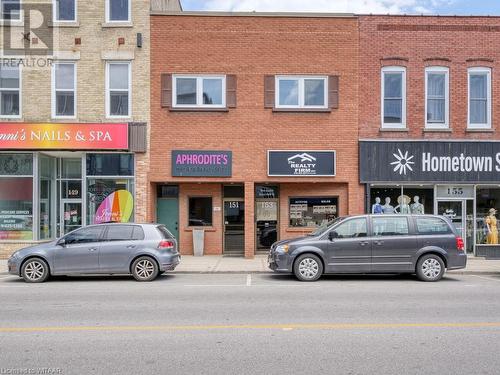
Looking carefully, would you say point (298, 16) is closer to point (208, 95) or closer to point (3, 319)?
point (208, 95)

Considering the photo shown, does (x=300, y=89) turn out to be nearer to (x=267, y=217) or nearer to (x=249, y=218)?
(x=267, y=217)

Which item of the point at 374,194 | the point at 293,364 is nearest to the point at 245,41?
the point at 374,194

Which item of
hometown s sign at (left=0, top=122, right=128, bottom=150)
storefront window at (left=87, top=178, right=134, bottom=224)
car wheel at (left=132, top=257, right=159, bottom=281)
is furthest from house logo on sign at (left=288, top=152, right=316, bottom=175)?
car wheel at (left=132, top=257, right=159, bottom=281)

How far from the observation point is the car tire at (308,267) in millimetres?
12516

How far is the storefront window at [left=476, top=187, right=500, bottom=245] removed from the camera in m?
18.2

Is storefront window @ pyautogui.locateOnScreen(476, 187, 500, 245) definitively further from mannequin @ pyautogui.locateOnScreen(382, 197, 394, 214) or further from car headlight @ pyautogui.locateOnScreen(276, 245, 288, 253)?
car headlight @ pyautogui.locateOnScreen(276, 245, 288, 253)

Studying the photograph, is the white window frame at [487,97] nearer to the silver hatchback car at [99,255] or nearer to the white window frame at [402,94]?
the white window frame at [402,94]

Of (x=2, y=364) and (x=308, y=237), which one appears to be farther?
(x=308, y=237)

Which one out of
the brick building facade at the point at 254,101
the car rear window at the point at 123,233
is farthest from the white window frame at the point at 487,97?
the car rear window at the point at 123,233

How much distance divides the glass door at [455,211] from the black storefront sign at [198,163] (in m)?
7.86

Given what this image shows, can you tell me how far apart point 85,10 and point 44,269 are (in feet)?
32.5

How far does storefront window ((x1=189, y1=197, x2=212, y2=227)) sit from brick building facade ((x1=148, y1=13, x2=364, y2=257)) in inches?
46.8

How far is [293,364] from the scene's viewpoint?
5.77 m

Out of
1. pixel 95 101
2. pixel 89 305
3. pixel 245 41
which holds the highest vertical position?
pixel 245 41
